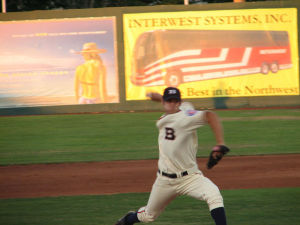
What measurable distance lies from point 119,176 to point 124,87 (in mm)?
11904

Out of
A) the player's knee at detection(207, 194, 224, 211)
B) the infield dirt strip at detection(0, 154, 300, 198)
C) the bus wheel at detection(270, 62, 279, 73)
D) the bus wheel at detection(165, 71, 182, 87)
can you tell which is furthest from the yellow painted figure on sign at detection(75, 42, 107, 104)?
the player's knee at detection(207, 194, 224, 211)

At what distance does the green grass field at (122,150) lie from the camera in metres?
7.29

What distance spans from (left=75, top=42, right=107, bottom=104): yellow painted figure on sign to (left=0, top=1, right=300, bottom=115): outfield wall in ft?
1.04

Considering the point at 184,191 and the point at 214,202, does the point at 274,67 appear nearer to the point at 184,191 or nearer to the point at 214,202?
the point at 184,191

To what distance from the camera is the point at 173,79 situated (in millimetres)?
22109

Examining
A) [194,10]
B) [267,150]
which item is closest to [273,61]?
[194,10]

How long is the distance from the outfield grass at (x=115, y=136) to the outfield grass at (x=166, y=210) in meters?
3.96

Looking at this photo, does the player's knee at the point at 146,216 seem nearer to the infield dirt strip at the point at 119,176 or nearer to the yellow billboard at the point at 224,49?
the infield dirt strip at the point at 119,176

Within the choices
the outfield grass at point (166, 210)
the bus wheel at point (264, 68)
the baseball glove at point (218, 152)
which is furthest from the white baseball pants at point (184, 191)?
the bus wheel at point (264, 68)

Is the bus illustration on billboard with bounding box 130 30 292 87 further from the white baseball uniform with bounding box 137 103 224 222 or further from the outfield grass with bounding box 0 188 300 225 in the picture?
the white baseball uniform with bounding box 137 103 224 222

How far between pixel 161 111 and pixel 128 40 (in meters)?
3.08

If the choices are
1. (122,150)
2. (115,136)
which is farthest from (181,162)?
(115,136)

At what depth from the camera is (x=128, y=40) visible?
72.7 feet

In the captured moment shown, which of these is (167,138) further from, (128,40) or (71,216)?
(128,40)
